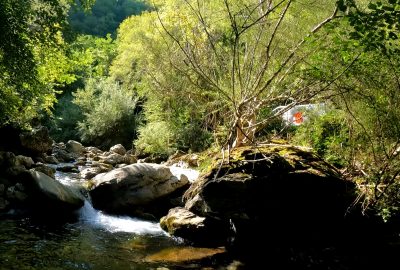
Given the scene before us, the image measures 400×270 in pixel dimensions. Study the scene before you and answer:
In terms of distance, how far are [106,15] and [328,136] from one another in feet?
180

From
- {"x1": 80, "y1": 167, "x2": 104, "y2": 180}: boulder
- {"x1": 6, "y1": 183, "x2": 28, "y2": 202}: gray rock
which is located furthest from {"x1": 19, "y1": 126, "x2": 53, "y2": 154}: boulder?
{"x1": 6, "y1": 183, "x2": 28, "y2": 202}: gray rock

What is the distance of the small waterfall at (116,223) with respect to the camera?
8.98 meters

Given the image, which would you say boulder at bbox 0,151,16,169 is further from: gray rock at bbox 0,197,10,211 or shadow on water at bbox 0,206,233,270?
shadow on water at bbox 0,206,233,270

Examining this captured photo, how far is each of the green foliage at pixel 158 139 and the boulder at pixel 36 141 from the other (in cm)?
437

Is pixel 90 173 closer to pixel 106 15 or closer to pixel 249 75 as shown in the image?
pixel 249 75

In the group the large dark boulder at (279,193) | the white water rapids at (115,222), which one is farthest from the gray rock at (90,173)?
the large dark boulder at (279,193)

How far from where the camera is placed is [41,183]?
31.4ft

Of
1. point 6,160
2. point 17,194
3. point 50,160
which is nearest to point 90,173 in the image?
point 6,160

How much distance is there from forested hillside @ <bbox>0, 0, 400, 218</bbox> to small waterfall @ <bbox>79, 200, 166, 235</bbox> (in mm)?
2845

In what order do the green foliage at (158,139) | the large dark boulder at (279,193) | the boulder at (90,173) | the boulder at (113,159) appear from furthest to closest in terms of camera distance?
1. the green foliage at (158,139)
2. the boulder at (113,159)
3. the boulder at (90,173)
4. the large dark boulder at (279,193)

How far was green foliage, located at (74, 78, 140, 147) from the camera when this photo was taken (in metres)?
23.5

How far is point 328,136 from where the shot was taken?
8164 millimetres

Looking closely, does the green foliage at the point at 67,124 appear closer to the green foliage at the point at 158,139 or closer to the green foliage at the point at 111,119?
the green foliage at the point at 111,119

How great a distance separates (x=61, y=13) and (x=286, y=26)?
20.2 ft
